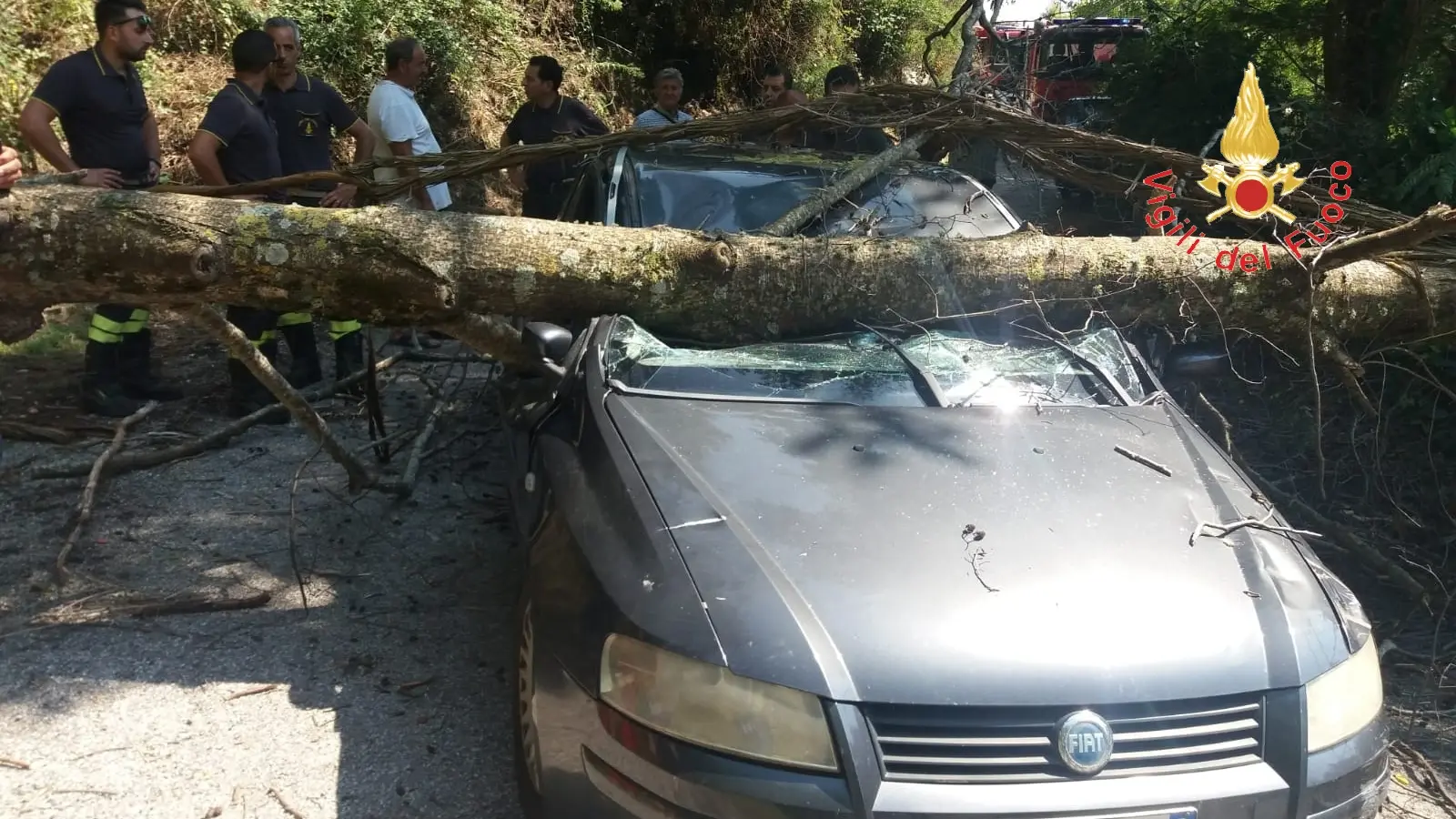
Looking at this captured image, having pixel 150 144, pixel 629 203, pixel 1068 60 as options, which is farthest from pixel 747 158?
pixel 1068 60

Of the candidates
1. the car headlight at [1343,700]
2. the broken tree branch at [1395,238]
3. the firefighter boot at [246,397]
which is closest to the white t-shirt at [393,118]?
the firefighter boot at [246,397]

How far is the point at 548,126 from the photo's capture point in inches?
271

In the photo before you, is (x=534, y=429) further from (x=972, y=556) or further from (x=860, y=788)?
(x=860, y=788)

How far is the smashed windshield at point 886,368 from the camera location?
3121mm

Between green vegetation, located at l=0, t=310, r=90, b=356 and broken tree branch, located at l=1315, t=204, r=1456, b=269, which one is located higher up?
broken tree branch, located at l=1315, t=204, r=1456, b=269

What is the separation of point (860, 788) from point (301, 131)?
219 inches

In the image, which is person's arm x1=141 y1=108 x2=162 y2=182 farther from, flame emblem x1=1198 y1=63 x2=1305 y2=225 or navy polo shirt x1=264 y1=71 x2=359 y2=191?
flame emblem x1=1198 y1=63 x2=1305 y2=225

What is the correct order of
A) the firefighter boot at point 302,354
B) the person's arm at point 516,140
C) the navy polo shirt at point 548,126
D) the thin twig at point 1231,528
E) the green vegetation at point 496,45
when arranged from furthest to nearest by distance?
the green vegetation at point 496,45
the navy polo shirt at point 548,126
the person's arm at point 516,140
the firefighter boot at point 302,354
the thin twig at point 1231,528

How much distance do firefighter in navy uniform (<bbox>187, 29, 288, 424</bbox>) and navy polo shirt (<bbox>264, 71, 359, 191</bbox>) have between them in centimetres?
29

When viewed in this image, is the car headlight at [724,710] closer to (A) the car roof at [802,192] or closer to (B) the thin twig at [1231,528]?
(B) the thin twig at [1231,528]

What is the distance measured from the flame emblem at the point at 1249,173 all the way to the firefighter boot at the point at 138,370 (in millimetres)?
5456

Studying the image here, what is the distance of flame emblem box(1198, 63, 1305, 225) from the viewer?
4.70 metres

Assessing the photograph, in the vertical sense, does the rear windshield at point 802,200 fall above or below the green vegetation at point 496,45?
below

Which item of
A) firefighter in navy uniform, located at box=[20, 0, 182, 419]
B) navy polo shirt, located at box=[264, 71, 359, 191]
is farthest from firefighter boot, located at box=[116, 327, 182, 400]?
navy polo shirt, located at box=[264, 71, 359, 191]
